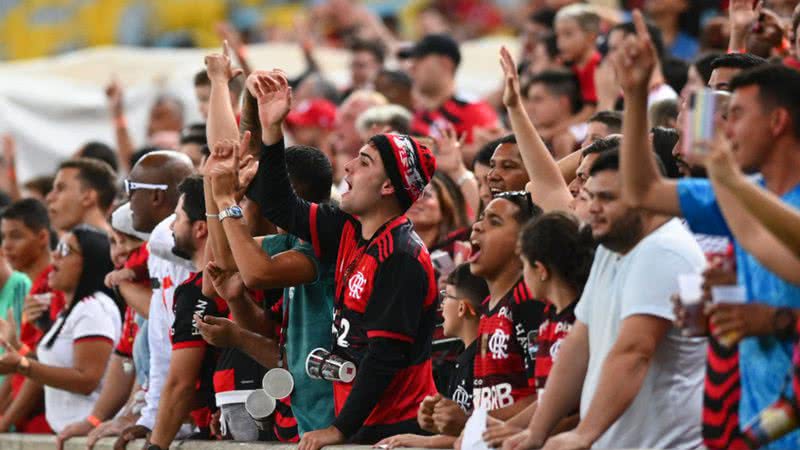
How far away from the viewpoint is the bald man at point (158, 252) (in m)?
8.23

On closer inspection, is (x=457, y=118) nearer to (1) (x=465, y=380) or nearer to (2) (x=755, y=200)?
(1) (x=465, y=380)

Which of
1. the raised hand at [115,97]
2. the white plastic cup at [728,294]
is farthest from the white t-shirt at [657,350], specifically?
the raised hand at [115,97]

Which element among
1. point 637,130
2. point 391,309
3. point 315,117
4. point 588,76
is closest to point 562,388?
point 637,130

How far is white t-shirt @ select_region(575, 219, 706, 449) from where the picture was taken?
213 inches

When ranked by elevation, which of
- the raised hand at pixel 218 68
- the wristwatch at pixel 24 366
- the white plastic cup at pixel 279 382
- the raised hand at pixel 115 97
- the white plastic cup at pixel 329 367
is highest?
the raised hand at pixel 115 97

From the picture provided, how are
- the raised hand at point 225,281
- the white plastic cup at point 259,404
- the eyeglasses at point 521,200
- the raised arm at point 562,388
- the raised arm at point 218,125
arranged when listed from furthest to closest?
the white plastic cup at point 259,404
the raised hand at point 225,281
the raised arm at point 218,125
the eyeglasses at point 521,200
the raised arm at point 562,388

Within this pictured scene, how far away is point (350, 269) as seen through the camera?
276 inches

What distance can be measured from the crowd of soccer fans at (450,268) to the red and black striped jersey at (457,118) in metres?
0.02

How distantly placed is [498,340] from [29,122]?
9511mm

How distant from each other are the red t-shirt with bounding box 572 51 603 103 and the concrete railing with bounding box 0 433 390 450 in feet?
12.6

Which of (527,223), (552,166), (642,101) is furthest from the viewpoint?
(552,166)

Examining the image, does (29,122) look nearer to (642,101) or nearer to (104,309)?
(104,309)

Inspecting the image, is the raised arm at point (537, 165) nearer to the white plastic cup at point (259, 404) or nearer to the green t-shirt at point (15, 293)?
the white plastic cup at point (259, 404)

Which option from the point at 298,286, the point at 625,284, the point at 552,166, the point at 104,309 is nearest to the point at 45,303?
the point at 104,309
